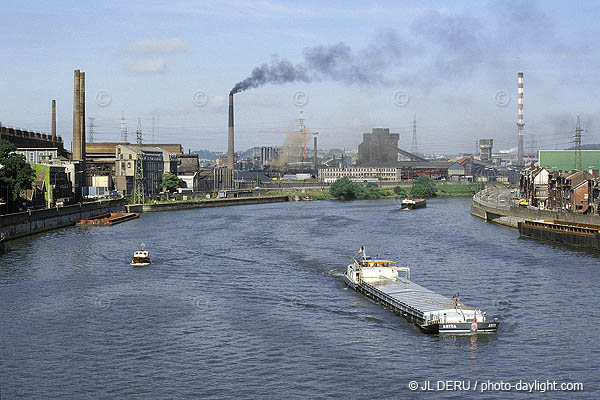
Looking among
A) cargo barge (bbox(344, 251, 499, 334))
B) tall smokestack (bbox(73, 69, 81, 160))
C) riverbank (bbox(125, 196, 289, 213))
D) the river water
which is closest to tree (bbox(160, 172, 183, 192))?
riverbank (bbox(125, 196, 289, 213))

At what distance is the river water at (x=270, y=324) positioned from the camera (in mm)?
27953

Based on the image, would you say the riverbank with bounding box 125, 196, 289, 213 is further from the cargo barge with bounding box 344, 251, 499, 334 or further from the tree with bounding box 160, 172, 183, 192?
the cargo barge with bounding box 344, 251, 499, 334

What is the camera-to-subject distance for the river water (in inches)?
1101

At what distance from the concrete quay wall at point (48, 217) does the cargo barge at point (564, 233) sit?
1995 inches

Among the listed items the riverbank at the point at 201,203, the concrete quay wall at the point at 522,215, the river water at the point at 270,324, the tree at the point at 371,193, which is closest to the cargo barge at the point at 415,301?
the river water at the point at 270,324

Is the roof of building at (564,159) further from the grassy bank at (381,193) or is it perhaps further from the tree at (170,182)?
the tree at (170,182)

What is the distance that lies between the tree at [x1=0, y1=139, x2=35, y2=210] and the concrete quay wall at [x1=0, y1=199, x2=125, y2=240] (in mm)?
2549

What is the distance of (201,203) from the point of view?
136 m

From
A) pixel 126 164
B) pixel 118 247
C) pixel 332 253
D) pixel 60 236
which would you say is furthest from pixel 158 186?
pixel 332 253

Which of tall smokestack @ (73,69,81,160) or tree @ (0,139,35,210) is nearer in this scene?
tree @ (0,139,35,210)

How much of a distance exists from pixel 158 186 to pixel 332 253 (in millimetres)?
88796

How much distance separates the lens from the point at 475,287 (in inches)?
1783

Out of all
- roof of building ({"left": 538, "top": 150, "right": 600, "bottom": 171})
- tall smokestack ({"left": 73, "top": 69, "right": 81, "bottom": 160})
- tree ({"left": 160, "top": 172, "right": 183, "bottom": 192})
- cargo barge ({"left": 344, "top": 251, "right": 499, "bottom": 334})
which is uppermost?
tall smokestack ({"left": 73, "top": 69, "right": 81, "bottom": 160})

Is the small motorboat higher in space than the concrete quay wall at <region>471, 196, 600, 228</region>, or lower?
lower
